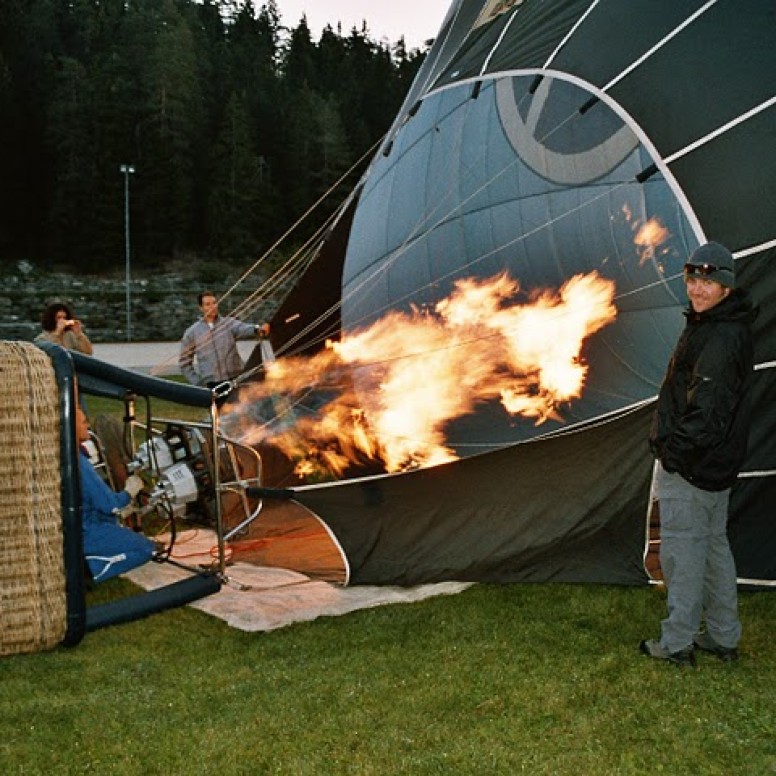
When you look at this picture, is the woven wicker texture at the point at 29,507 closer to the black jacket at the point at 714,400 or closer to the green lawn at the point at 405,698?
the green lawn at the point at 405,698

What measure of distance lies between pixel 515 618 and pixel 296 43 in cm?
8010

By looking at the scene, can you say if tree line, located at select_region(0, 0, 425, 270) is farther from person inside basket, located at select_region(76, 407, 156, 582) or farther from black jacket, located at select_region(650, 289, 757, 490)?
black jacket, located at select_region(650, 289, 757, 490)

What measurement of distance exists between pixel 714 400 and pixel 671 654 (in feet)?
3.16

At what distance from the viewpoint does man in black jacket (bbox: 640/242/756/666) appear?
3043mm

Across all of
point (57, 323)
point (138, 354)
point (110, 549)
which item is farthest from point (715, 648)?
point (138, 354)

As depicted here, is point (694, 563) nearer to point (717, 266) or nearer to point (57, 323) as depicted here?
point (717, 266)

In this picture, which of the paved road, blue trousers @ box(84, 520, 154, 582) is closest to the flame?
blue trousers @ box(84, 520, 154, 582)

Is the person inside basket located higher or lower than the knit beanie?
lower

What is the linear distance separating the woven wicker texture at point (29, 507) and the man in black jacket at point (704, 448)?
2350 millimetres

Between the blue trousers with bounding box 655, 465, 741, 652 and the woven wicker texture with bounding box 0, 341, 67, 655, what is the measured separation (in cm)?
237

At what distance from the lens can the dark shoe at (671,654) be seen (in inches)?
128

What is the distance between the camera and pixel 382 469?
4.63 m

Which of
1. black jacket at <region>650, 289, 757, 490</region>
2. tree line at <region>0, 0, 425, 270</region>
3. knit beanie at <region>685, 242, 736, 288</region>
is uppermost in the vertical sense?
tree line at <region>0, 0, 425, 270</region>

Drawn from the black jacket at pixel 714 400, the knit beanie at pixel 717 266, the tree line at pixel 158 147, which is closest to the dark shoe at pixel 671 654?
→ the black jacket at pixel 714 400
